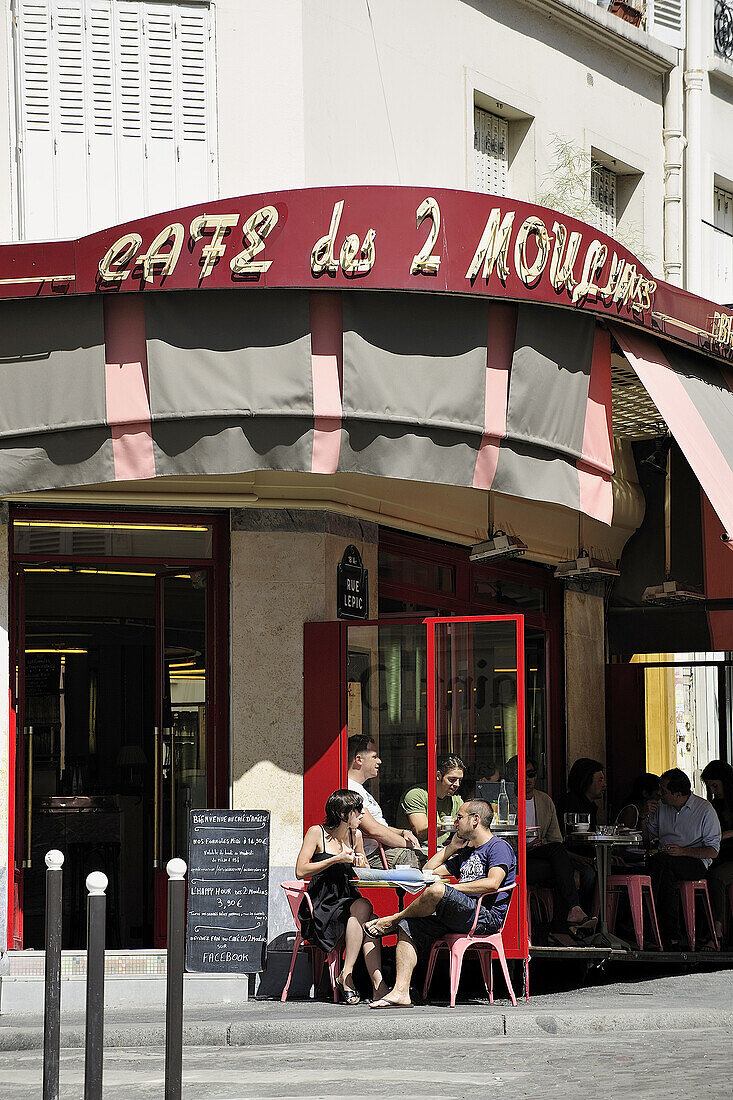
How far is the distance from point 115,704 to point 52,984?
9.45 metres

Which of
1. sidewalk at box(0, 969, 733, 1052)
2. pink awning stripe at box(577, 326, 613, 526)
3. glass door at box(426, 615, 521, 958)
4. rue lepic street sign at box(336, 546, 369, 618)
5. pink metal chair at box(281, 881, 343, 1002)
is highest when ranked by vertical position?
pink awning stripe at box(577, 326, 613, 526)

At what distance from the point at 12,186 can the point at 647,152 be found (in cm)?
686

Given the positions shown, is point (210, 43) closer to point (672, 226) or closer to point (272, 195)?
point (272, 195)

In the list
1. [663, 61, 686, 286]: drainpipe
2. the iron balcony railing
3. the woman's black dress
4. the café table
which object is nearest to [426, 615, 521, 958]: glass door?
the woman's black dress

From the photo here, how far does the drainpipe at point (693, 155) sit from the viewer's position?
1534 cm

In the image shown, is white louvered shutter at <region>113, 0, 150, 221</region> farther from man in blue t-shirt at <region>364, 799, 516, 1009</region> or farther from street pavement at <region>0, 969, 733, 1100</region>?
street pavement at <region>0, 969, 733, 1100</region>

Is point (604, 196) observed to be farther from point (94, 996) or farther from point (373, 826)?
point (94, 996)

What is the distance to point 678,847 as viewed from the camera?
12062mm

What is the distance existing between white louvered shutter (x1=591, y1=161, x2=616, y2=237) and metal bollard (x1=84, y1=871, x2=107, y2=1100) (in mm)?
9928

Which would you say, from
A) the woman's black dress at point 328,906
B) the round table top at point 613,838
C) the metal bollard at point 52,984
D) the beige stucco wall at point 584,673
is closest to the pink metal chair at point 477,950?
the woman's black dress at point 328,906

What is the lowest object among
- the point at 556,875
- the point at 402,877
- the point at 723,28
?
the point at 556,875

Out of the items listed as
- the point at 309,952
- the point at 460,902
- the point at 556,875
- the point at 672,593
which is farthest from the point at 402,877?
the point at 672,593

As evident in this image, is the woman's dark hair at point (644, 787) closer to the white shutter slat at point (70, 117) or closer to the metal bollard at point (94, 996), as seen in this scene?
the white shutter slat at point (70, 117)

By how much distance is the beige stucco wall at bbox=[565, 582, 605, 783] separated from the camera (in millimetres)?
14922
